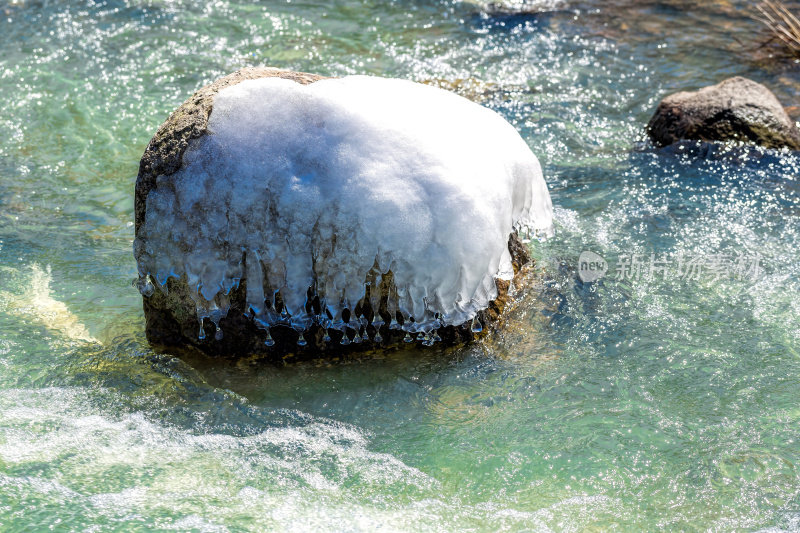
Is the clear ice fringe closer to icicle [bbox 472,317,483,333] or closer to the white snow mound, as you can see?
the white snow mound

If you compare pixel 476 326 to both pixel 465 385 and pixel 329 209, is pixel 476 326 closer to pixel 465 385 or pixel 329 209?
pixel 465 385

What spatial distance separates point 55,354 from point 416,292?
6.50 ft

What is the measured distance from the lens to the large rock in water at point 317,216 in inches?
149

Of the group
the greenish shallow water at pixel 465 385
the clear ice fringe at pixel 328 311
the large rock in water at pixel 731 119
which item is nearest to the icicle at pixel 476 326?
the greenish shallow water at pixel 465 385

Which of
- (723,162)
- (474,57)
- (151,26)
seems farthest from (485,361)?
(151,26)

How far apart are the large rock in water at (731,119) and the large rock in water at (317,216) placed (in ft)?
10.3

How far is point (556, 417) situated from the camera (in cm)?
383

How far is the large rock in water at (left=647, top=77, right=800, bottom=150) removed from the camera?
258 inches

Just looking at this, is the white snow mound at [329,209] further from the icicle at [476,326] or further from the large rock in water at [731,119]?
the large rock in water at [731,119]

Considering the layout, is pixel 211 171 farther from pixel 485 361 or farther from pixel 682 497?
pixel 682 497

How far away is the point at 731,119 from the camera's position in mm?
6586

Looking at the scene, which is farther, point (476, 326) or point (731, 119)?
point (731, 119)

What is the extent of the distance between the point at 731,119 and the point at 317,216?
14.0 feet

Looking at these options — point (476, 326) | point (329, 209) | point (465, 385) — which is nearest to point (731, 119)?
point (476, 326)
